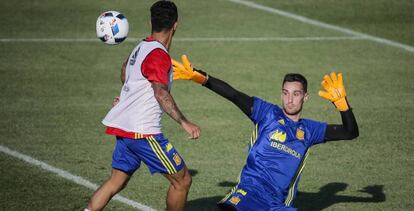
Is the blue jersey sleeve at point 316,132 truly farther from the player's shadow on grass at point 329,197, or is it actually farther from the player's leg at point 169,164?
the player's shadow on grass at point 329,197

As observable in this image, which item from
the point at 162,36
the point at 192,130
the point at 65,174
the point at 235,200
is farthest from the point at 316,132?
the point at 65,174

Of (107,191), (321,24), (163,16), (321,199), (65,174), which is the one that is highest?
(163,16)

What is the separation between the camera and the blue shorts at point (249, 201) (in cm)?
836

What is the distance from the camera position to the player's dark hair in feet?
29.7

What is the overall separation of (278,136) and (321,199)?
2429 millimetres

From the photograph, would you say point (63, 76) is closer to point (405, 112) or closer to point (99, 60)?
point (99, 60)

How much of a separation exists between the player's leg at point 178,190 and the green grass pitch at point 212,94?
4.29 feet

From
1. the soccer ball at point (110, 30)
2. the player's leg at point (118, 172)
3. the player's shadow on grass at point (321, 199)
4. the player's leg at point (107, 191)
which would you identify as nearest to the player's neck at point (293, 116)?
the player's leg at point (118, 172)

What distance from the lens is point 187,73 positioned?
9.09 m

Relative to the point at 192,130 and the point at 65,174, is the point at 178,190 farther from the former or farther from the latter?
the point at 65,174

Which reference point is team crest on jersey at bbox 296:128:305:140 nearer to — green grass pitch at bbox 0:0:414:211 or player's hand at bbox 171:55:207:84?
player's hand at bbox 171:55:207:84

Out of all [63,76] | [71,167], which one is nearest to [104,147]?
[71,167]

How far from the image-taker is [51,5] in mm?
21422

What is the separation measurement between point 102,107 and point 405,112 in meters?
5.01
